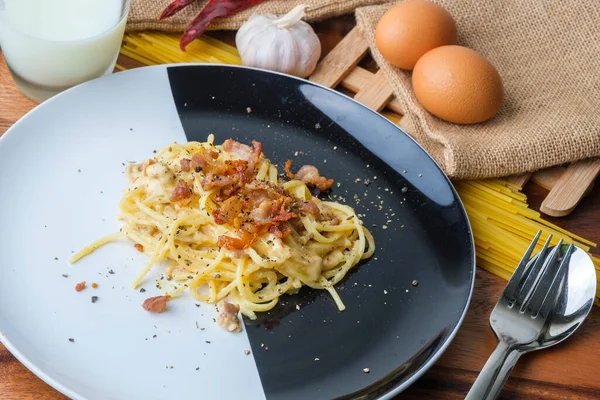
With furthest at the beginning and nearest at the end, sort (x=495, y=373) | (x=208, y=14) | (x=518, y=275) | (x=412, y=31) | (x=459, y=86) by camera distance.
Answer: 1. (x=208, y=14)
2. (x=412, y=31)
3. (x=459, y=86)
4. (x=518, y=275)
5. (x=495, y=373)

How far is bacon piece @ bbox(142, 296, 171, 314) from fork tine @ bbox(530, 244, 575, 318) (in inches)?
60.7

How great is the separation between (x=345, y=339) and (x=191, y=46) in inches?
86.6

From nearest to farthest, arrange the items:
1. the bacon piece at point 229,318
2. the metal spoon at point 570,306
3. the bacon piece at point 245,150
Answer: the bacon piece at point 229,318 < the metal spoon at point 570,306 < the bacon piece at point 245,150

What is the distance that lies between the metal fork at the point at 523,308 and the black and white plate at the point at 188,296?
182mm

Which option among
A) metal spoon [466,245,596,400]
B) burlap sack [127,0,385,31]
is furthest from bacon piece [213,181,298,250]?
burlap sack [127,0,385,31]

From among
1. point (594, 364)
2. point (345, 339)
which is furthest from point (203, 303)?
point (594, 364)

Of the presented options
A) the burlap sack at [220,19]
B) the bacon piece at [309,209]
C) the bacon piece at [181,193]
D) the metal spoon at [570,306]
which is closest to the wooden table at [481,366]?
the metal spoon at [570,306]

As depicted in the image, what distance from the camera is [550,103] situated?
423cm

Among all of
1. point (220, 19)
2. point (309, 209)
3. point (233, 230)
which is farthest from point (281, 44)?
point (233, 230)

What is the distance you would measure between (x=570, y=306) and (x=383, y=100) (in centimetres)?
157

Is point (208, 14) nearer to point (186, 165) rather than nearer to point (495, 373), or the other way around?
point (186, 165)

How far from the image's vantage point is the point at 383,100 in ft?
14.0

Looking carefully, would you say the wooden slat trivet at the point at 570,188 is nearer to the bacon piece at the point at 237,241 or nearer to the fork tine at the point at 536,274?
the fork tine at the point at 536,274

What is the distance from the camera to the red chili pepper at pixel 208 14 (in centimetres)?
440
